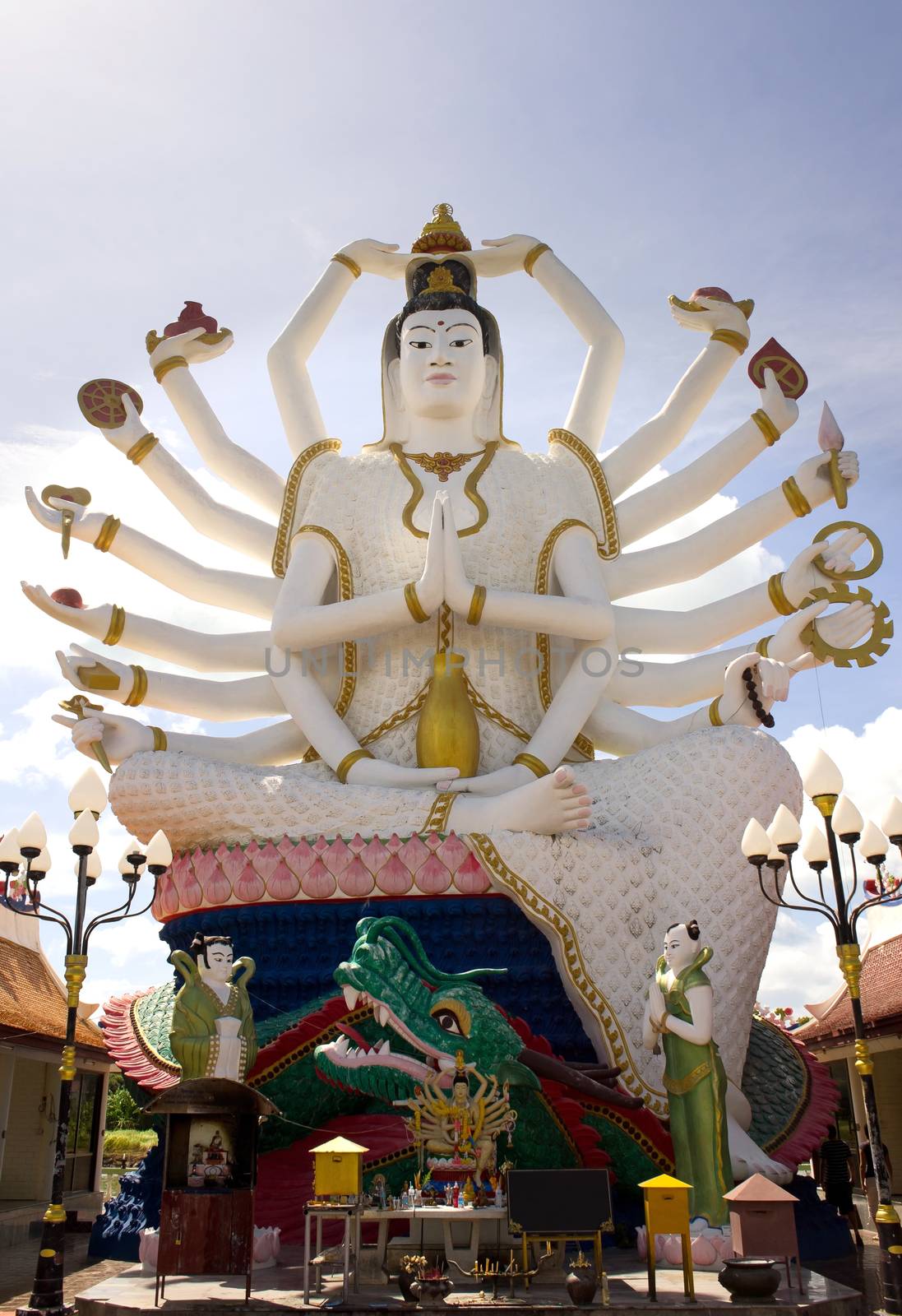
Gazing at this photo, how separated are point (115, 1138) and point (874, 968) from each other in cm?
1881

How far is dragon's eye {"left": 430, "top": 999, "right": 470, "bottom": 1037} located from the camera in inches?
281

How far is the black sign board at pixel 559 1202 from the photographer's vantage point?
571cm

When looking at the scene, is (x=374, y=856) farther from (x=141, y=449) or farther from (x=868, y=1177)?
(x=868, y=1177)

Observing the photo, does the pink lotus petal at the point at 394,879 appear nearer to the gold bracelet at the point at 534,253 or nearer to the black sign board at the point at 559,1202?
the black sign board at the point at 559,1202

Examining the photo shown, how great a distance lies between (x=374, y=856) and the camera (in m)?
8.33

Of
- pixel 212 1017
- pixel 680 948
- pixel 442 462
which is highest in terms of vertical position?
pixel 442 462

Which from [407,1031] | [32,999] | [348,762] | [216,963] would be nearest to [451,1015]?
[407,1031]

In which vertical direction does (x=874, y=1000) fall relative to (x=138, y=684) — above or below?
below

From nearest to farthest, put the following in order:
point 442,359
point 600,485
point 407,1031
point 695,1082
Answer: point 695,1082 < point 407,1031 < point 442,359 < point 600,485

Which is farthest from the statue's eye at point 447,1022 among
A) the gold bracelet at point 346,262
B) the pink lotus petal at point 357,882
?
the gold bracelet at point 346,262

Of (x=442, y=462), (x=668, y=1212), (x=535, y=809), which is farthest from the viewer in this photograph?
(x=442, y=462)

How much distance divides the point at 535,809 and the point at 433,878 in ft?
2.70

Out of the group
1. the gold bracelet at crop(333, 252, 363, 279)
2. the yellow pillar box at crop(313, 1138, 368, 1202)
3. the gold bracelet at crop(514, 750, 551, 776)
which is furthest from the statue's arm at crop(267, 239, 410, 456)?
the yellow pillar box at crop(313, 1138, 368, 1202)

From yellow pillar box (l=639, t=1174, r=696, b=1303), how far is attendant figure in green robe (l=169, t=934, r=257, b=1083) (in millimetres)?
2569
